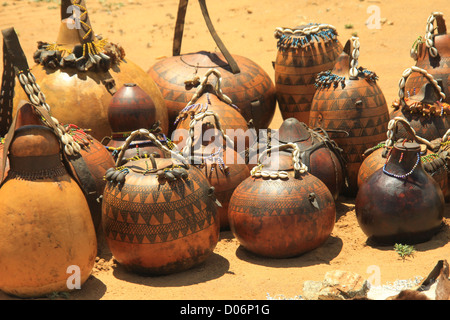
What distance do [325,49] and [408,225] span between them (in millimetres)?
2931

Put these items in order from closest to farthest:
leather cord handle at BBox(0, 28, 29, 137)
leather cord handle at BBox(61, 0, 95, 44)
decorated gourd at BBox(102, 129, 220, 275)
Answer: decorated gourd at BBox(102, 129, 220, 275) → leather cord handle at BBox(0, 28, 29, 137) → leather cord handle at BBox(61, 0, 95, 44)

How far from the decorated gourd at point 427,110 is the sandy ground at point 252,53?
83 cm

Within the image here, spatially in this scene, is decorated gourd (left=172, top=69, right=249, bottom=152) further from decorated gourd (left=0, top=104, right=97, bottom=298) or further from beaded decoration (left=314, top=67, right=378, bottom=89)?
decorated gourd (left=0, top=104, right=97, bottom=298)

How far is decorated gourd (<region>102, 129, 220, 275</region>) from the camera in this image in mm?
4863

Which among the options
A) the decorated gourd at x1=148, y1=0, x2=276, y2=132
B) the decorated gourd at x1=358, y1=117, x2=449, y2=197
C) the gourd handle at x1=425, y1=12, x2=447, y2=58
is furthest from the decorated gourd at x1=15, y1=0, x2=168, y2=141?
the gourd handle at x1=425, y1=12, x2=447, y2=58

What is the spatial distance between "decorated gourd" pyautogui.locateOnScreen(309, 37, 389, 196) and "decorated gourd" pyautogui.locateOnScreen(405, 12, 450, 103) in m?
0.85

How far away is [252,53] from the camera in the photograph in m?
15.6

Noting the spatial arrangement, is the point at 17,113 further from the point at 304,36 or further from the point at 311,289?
the point at 304,36

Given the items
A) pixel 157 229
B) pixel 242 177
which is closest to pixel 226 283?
pixel 157 229

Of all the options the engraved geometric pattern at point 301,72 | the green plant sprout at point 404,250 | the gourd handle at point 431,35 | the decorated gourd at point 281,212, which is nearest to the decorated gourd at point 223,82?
the engraved geometric pattern at point 301,72

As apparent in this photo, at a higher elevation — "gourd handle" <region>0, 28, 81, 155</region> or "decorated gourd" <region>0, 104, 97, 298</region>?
"gourd handle" <region>0, 28, 81, 155</region>

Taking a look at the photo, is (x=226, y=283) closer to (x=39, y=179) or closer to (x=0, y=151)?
(x=39, y=179)

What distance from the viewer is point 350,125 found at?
664cm

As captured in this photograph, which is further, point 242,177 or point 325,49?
point 325,49
